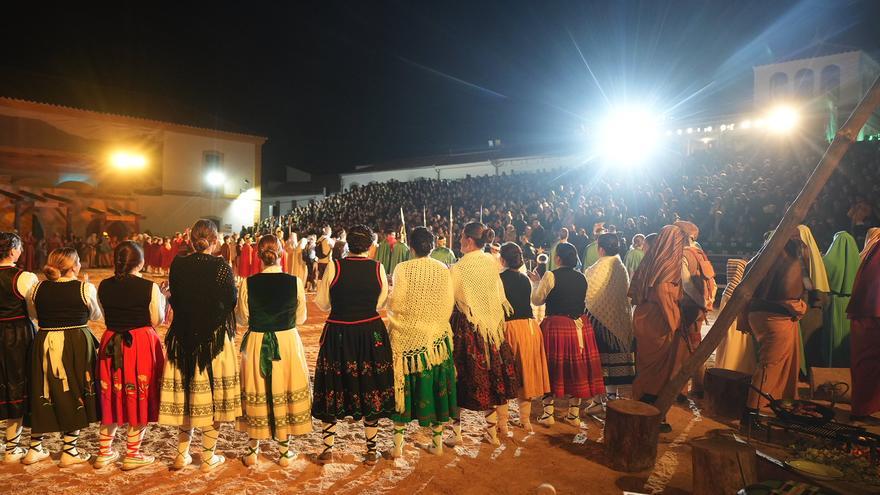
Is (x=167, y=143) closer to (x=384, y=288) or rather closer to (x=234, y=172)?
(x=234, y=172)

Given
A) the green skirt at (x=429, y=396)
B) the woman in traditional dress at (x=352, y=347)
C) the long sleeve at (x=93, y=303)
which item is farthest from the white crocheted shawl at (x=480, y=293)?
the long sleeve at (x=93, y=303)

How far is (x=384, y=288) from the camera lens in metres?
4.30

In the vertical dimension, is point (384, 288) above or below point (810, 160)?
below

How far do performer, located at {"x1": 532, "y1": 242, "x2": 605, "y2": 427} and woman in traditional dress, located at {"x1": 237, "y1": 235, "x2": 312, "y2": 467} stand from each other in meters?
2.23

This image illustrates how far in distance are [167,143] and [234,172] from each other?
4215 mm

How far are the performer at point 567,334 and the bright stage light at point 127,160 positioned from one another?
30107mm

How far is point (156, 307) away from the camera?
4.14m

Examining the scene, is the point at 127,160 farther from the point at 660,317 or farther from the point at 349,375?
the point at 660,317

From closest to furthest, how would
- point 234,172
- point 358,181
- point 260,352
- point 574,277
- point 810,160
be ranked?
point 260,352 < point 574,277 < point 810,160 < point 234,172 < point 358,181

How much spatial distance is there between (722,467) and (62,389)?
465cm

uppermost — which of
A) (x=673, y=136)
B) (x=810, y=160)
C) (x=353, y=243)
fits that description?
(x=673, y=136)

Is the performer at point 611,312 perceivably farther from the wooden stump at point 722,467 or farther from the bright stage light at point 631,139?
the bright stage light at point 631,139

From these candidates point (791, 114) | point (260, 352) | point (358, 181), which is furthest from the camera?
point (358, 181)

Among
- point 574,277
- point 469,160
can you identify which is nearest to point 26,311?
point 574,277
